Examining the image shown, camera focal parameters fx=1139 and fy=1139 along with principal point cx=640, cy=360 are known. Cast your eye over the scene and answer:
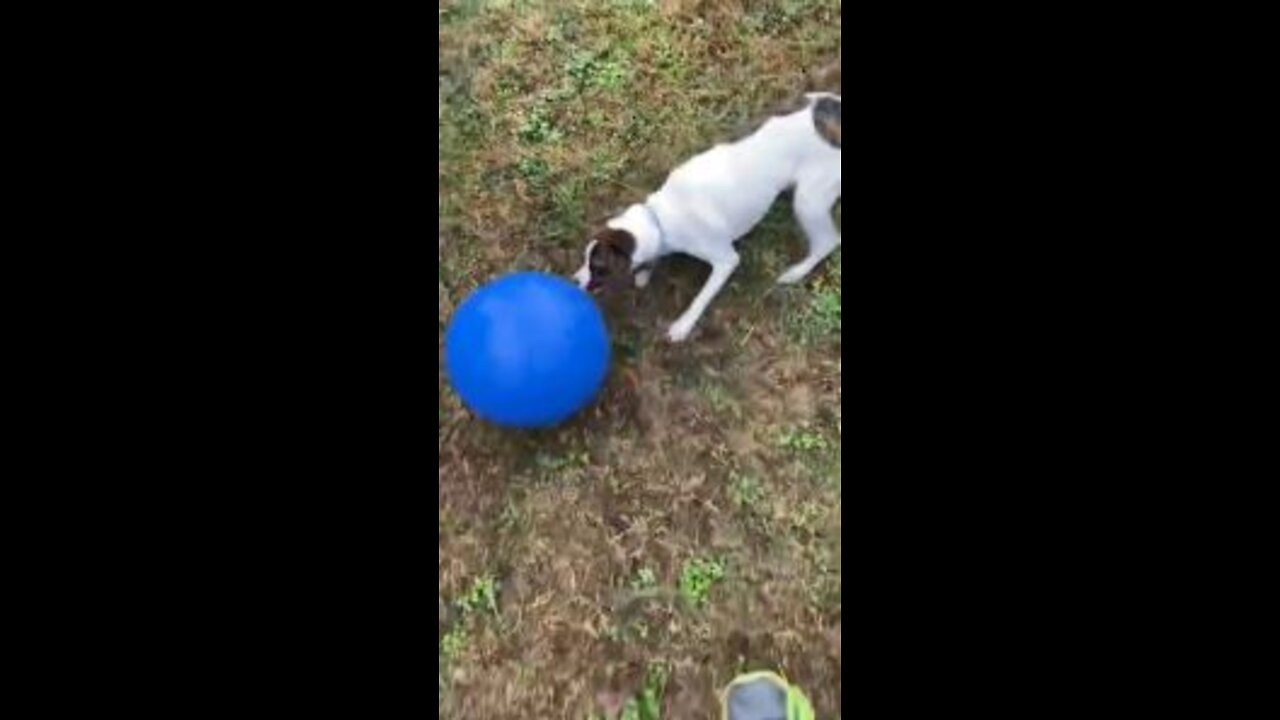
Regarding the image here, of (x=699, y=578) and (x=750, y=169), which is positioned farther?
(x=750, y=169)

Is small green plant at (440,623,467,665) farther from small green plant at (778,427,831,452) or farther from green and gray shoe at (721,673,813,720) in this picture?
small green plant at (778,427,831,452)

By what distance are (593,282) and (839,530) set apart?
112 centimetres

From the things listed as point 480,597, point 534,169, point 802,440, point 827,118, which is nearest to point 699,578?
point 802,440

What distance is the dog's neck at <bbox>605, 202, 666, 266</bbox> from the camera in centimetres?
364

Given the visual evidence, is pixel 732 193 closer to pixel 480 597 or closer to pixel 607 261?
Result: pixel 607 261

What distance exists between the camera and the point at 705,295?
388 centimetres

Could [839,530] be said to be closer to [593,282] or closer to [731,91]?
[593,282]

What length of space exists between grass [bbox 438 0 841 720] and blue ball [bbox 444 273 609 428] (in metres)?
0.37

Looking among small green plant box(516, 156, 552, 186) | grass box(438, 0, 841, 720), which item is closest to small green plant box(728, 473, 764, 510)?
grass box(438, 0, 841, 720)

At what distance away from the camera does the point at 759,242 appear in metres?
4.00

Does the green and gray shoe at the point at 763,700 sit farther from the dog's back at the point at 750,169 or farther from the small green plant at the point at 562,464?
the dog's back at the point at 750,169

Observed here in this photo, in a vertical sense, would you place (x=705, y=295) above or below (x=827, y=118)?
below

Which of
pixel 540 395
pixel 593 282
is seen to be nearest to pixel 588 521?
pixel 540 395

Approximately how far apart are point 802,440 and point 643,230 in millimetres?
877
